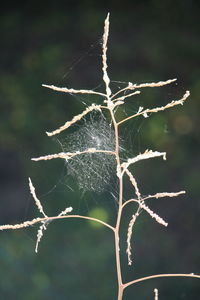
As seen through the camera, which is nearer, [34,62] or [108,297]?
[108,297]

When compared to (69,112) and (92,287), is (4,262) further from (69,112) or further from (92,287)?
(69,112)

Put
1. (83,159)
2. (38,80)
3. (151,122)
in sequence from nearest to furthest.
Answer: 1. (83,159)
2. (151,122)
3. (38,80)

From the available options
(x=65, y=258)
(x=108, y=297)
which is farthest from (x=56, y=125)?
(x=108, y=297)

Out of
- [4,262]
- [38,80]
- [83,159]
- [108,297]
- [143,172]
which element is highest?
[38,80]

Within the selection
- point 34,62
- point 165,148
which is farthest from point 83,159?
point 34,62

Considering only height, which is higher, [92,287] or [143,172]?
[143,172]

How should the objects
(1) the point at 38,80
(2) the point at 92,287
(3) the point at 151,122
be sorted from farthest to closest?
(1) the point at 38,80 → (3) the point at 151,122 → (2) the point at 92,287

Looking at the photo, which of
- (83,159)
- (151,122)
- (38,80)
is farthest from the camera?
(38,80)

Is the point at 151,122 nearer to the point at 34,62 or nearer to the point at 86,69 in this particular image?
the point at 86,69

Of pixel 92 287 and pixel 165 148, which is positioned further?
pixel 165 148
